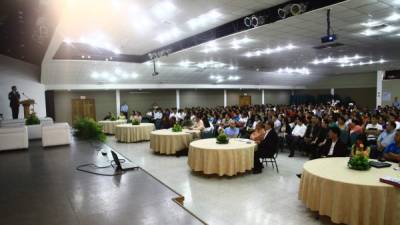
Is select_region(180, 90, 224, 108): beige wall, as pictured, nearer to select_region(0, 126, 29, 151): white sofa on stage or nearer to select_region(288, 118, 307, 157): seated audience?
select_region(0, 126, 29, 151): white sofa on stage

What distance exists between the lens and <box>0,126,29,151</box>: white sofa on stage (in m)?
8.59

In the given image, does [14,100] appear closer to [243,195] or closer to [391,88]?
[243,195]

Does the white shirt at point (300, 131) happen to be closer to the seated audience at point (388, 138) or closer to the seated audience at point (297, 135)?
the seated audience at point (297, 135)

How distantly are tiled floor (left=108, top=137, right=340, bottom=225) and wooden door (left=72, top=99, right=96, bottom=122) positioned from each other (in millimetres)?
13844

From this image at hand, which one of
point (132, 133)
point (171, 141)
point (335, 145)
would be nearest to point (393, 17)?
point (335, 145)

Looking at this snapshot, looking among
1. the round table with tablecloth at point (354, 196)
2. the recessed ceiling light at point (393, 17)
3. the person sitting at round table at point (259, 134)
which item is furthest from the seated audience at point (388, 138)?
the recessed ceiling light at point (393, 17)

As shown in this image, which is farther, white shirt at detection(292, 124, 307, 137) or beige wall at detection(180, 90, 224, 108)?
beige wall at detection(180, 90, 224, 108)

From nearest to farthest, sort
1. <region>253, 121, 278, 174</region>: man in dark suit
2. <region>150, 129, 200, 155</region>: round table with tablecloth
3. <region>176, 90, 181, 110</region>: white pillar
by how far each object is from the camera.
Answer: <region>253, 121, 278, 174</region>: man in dark suit → <region>150, 129, 200, 155</region>: round table with tablecloth → <region>176, 90, 181, 110</region>: white pillar

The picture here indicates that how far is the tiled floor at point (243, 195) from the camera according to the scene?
414 cm

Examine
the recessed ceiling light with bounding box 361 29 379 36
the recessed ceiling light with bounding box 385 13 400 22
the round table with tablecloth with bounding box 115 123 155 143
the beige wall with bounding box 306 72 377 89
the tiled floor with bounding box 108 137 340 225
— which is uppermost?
the recessed ceiling light with bounding box 361 29 379 36

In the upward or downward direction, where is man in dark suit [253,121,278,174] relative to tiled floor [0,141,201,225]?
upward

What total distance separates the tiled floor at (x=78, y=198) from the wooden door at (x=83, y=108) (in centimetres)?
1301

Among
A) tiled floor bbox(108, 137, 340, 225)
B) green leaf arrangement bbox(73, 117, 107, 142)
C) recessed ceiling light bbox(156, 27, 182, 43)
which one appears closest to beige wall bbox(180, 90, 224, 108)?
green leaf arrangement bbox(73, 117, 107, 142)

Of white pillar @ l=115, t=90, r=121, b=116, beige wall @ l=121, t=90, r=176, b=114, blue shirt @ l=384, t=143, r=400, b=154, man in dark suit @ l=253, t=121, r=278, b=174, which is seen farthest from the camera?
beige wall @ l=121, t=90, r=176, b=114
